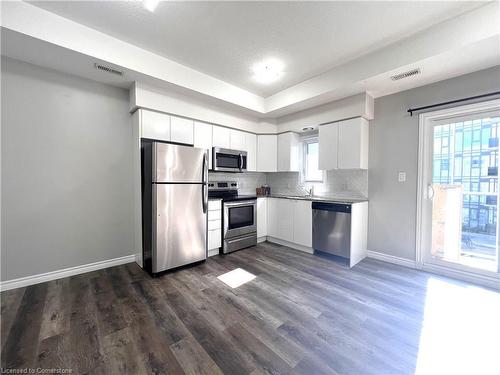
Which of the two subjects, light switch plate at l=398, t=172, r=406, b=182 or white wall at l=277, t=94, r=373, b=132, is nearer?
light switch plate at l=398, t=172, r=406, b=182

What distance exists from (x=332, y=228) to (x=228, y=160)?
7.02 ft

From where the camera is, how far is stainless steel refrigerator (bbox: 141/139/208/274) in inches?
105

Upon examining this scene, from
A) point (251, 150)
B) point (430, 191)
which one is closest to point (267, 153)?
point (251, 150)

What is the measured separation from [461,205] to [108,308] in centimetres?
425

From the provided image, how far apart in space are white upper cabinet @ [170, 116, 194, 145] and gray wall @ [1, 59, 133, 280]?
0.64m

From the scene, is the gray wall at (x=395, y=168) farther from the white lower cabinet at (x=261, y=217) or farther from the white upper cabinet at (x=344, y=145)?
the white lower cabinet at (x=261, y=217)

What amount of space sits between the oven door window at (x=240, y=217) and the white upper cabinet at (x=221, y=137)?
119 centimetres

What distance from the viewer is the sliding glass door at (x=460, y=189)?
245 cm

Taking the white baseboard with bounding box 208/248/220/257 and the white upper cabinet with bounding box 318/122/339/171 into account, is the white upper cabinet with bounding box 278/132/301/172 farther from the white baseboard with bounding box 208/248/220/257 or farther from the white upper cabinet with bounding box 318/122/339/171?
the white baseboard with bounding box 208/248/220/257

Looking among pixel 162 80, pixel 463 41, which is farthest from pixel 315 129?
pixel 162 80

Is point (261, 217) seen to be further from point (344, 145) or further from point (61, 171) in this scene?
point (61, 171)

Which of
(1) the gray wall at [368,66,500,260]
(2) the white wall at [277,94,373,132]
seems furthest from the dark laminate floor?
(2) the white wall at [277,94,373,132]

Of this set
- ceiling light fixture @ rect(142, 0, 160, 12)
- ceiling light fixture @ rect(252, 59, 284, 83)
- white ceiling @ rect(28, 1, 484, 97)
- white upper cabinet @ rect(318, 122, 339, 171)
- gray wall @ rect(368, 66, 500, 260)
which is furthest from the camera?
white upper cabinet @ rect(318, 122, 339, 171)

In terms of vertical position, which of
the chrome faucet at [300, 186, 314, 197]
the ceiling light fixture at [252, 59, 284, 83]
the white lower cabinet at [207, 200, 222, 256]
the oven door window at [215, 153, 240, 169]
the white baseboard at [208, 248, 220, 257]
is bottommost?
the white baseboard at [208, 248, 220, 257]
